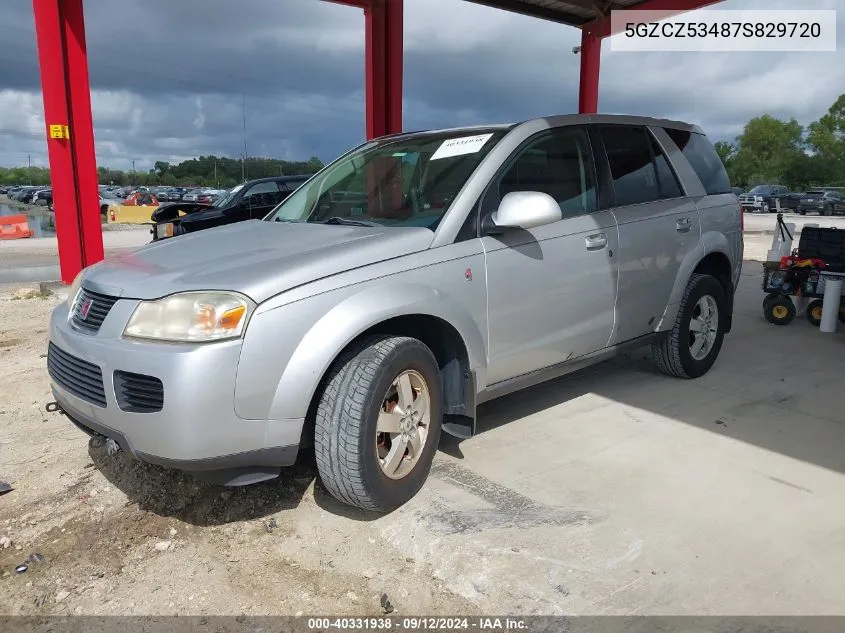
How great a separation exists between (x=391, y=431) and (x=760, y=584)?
155 cm

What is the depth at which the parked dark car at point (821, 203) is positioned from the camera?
3428 cm

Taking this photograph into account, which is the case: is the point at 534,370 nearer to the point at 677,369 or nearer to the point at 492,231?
the point at 492,231

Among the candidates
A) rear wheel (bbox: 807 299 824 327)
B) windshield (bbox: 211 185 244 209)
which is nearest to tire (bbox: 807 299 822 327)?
rear wheel (bbox: 807 299 824 327)

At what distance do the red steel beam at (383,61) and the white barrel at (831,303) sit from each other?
6.89 meters

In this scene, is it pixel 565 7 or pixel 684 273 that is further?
pixel 565 7

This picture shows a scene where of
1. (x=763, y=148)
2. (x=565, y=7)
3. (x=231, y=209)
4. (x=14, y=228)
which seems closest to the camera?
(x=231, y=209)

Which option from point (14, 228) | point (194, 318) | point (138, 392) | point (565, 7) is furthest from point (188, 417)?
point (14, 228)

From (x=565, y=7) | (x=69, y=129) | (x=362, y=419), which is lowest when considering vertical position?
(x=362, y=419)

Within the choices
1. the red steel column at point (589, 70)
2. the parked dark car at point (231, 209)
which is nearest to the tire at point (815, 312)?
the red steel column at point (589, 70)

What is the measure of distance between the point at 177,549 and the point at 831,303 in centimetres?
623

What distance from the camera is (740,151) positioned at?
81438 mm

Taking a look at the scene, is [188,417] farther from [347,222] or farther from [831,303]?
[831,303]

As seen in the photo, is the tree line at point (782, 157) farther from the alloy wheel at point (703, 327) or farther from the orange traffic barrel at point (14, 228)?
the alloy wheel at point (703, 327)

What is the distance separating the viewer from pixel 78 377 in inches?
110
